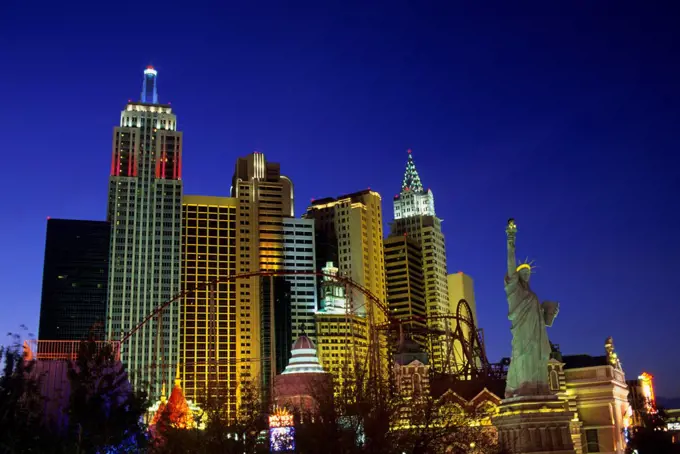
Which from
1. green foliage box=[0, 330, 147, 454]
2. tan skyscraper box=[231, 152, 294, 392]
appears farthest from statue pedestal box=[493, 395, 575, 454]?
tan skyscraper box=[231, 152, 294, 392]

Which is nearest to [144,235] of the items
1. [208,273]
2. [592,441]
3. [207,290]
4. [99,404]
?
[207,290]

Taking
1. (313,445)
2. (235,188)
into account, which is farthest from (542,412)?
(235,188)

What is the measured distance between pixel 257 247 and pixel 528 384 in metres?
104

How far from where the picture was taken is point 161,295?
121m

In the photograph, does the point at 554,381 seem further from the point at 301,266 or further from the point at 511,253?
the point at 301,266

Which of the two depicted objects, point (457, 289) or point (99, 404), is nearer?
point (99, 404)

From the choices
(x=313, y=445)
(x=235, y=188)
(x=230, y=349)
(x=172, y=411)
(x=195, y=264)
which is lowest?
(x=313, y=445)

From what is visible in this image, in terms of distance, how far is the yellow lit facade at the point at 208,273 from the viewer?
129500 mm

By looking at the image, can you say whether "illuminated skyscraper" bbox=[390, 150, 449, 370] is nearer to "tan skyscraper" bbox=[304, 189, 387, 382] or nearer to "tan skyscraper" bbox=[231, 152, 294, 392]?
"tan skyscraper" bbox=[304, 189, 387, 382]

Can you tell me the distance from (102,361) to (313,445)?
820cm

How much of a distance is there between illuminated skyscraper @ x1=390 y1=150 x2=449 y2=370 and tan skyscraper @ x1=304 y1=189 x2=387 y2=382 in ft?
42.8

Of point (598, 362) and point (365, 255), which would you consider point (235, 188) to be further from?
point (598, 362)

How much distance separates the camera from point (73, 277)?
117m

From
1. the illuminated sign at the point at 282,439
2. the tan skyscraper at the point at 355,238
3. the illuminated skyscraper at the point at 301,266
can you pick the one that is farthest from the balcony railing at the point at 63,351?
the tan skyscraper at the point at 355,238
